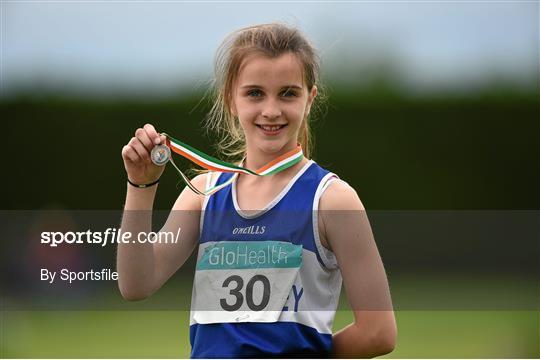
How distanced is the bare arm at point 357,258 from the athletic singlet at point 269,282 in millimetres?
41

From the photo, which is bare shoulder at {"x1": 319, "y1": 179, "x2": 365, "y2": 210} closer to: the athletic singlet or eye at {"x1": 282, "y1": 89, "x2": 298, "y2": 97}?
the athletic singlet

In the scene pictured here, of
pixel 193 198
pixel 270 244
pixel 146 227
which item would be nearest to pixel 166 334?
pixel 193 198

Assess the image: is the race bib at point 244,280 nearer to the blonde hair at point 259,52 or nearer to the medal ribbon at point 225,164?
the medal ribbon at point 225,164

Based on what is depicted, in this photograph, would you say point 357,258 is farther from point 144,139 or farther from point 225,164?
point 144,139

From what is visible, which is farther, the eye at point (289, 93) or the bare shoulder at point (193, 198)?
the bare shoulder at point (193, 198)

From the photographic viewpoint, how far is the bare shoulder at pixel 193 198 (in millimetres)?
2537

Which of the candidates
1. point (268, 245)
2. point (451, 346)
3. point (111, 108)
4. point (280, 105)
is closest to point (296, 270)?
point (268, 245)

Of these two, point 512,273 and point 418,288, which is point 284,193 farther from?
point 512,273

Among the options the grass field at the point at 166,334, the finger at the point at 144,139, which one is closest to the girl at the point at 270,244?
the finger at the point at 144,139

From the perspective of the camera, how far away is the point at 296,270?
2305mm

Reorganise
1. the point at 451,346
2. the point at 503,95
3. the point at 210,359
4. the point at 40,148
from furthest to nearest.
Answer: the point at 503,95, the point at 40,148, the point at 451,346, the point at 210,359

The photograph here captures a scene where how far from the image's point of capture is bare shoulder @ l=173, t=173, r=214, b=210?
2537 mm

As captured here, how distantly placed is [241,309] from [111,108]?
769cm

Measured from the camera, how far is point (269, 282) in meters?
2.35
